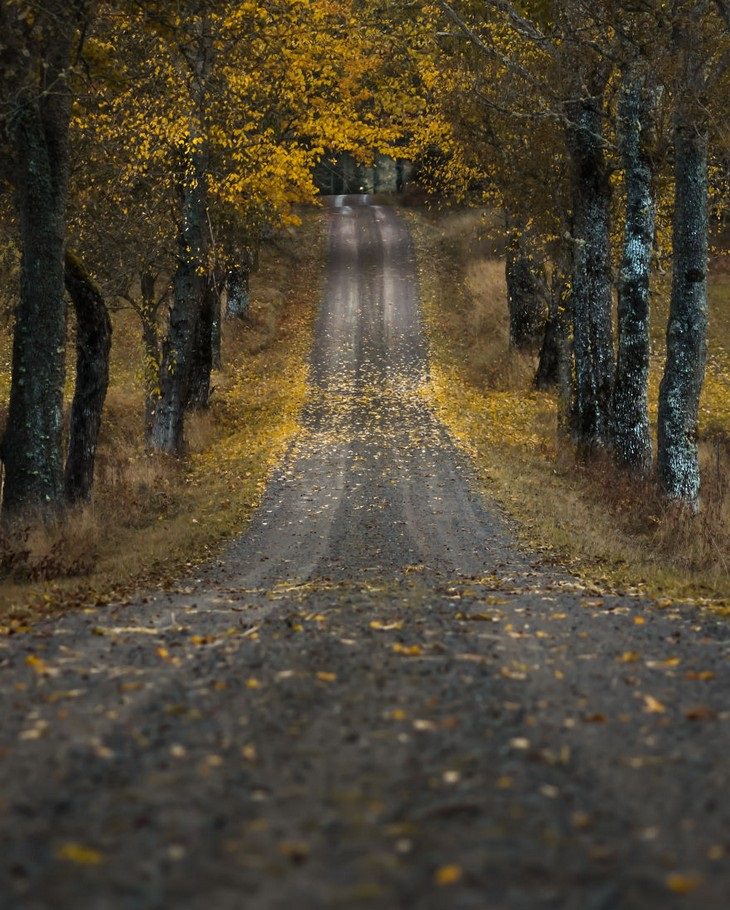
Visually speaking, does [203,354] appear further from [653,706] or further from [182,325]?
[653,706]

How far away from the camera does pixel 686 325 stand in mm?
17266

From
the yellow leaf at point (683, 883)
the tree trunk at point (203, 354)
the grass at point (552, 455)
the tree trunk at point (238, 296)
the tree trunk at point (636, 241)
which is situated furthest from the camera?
the tree trunk at point (238, 296)

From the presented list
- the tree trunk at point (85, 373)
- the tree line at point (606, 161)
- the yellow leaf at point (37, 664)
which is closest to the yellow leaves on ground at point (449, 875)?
the yellow leaf at point (37, 664)

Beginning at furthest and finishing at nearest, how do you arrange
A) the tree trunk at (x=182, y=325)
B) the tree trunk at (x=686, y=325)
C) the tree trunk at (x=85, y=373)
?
the tree trunk at (x=182, y=325)
the tree trunk at (x=85, y=373)
the tree trunk at (x=686, y=325)

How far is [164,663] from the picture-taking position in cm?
729

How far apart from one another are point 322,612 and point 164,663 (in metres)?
2.49

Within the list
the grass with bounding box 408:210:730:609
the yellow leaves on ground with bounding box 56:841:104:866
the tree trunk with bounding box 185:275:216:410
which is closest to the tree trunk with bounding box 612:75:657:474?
the grass with bounding box 408:210:730:609

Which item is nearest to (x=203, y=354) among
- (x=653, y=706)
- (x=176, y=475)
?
(x=176, y=475)

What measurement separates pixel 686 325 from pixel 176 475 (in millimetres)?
11034

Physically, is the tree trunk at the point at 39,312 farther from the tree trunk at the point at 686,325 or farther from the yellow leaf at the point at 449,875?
the yellow leaf at the point at 449,875

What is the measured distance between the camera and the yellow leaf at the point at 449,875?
12.5ft

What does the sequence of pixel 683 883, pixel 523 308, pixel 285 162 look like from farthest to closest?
pixel 523 308, pixel 285 162, pixel 683 883

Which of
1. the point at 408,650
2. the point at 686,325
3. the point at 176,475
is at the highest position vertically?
the point at 686,325

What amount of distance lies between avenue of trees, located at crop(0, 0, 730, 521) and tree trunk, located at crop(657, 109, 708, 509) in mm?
36
